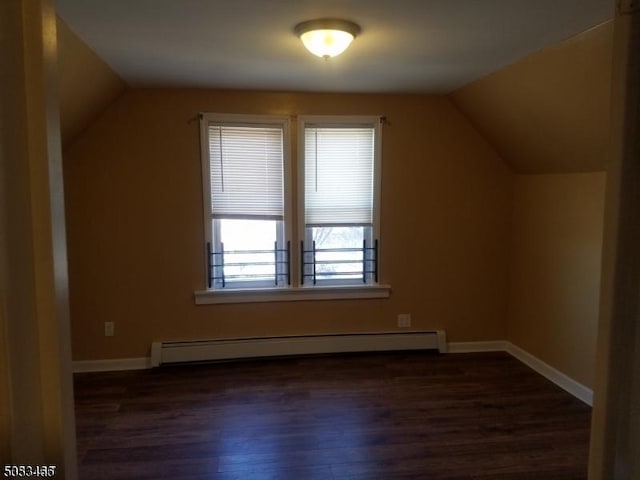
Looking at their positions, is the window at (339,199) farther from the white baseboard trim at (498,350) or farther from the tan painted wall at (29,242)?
the tan painted wall at (29,242)

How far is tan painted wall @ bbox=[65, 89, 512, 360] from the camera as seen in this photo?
11.6ft

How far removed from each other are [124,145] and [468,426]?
3.21 m

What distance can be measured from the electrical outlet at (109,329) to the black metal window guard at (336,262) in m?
1.59

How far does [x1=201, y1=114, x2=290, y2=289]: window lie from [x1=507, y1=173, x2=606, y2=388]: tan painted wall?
6.79ft

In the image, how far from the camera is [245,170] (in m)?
3.69

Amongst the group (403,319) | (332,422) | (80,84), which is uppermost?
(80,84)

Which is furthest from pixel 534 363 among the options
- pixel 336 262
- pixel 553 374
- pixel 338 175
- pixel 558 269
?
pixel 338 175

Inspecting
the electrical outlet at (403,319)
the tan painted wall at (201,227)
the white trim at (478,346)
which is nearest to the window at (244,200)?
the tan painted wall at (201,227)

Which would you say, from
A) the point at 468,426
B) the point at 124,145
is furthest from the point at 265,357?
the point at 124,145

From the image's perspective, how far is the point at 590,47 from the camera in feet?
7.34

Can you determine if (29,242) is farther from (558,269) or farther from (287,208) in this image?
(558,269)

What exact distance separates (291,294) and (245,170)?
3.67 ft

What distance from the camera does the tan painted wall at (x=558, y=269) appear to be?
3078 millimetres

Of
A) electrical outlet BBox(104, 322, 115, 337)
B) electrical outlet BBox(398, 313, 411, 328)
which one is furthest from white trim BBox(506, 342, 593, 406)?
electrical outlet BBox(104, 322, 115, 337)
